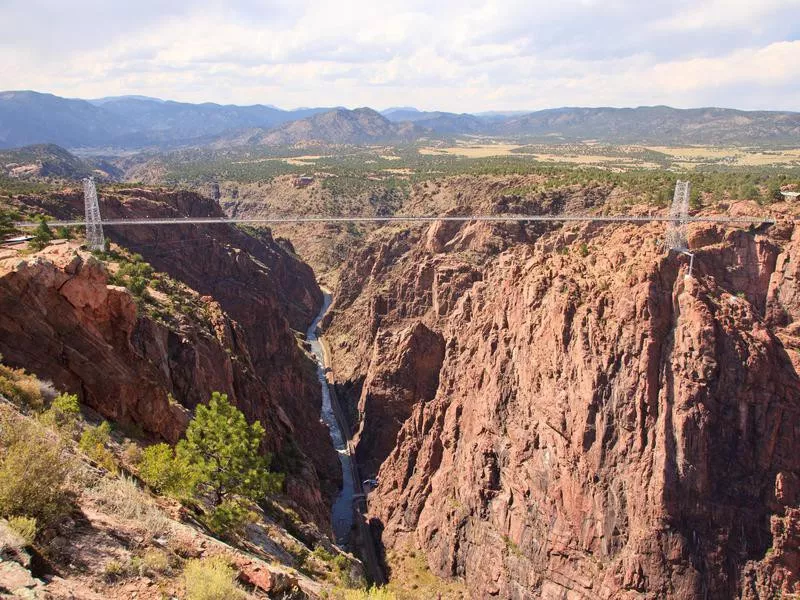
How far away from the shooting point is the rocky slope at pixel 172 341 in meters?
22.7

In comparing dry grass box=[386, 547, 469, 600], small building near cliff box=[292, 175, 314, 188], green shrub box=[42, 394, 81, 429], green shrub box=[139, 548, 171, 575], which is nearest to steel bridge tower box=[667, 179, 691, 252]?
dry grass box=[386, 547, 469, 600]

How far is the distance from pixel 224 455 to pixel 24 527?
1173 cm

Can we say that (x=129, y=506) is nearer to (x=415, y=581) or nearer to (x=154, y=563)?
(x=154, y=563)

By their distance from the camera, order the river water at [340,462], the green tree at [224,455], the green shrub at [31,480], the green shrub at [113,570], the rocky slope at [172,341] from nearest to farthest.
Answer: the green shrub at [31,480] < the green shrub at [113,570] < the green tree at [224,455] < the rocky slope at [172,341] < the river water at [340,462]

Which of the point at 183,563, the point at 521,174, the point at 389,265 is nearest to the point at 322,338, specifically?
the point at 389,265

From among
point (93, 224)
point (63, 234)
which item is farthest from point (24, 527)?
point (93, 224)

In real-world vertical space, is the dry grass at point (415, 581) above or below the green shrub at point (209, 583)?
below

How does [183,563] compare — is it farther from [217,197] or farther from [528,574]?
[217,197]

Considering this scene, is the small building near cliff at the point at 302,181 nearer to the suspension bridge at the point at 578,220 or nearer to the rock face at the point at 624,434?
the suspension bridge at the point at 578,220

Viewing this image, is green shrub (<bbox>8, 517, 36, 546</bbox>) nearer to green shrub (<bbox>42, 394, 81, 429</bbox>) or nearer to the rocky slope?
green shrub (<bbox>42, 394, 81, 429</bbox>)

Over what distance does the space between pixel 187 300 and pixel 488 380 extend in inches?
981

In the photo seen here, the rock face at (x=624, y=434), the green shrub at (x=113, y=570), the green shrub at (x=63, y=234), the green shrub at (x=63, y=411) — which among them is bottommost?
the rock face at (x=624, y=434)

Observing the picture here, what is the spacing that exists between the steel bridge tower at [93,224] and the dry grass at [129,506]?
38.8 m

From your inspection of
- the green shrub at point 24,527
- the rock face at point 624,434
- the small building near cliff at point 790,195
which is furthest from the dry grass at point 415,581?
the small building near cliff at point 790,195
